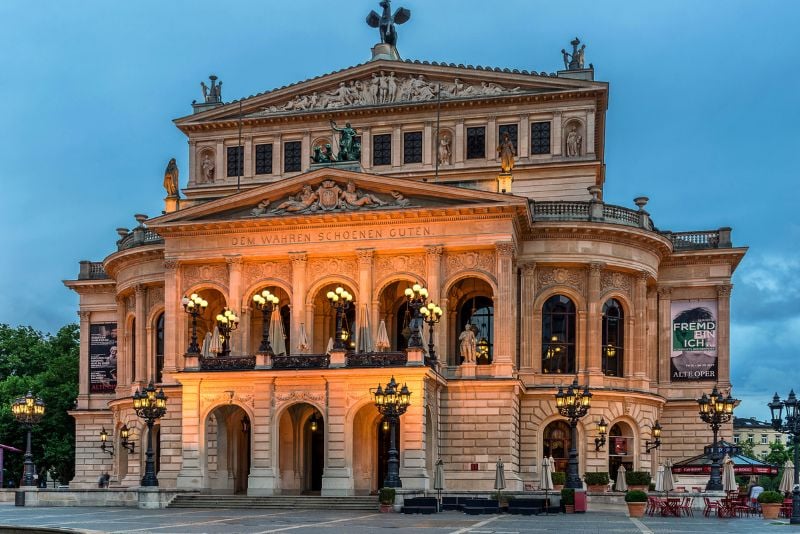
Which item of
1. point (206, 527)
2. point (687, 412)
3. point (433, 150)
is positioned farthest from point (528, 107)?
point (206, 527)

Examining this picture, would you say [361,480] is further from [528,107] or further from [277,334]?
[528,107]

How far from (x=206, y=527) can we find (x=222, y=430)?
22.0 meters

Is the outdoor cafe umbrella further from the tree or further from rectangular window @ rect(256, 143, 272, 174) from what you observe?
the tree

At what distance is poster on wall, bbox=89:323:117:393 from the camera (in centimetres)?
7331

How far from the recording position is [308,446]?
2313 inches

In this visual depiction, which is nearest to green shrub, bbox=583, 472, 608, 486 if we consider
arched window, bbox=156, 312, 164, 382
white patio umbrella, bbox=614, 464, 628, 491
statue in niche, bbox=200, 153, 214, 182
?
white patio umbrella, bbox=614, 464, 628, 491

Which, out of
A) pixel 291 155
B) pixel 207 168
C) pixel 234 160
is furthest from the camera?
pixel 207 168

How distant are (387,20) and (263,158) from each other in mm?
11334

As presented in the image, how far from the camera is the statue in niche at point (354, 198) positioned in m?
57.8

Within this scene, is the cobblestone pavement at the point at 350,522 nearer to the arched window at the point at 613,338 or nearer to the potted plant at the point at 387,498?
the potted plant at the point at 387,498

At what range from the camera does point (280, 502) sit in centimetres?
5088

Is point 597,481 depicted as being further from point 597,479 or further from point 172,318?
point 172,318

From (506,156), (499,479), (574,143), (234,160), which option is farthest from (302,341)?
(574,143)

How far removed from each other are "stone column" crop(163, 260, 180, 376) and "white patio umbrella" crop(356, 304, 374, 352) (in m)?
10.4
